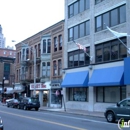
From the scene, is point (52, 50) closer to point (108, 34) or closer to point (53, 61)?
point (53, 61)

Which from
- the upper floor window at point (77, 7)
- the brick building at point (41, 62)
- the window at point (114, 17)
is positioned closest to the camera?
the window at point (114, 17)

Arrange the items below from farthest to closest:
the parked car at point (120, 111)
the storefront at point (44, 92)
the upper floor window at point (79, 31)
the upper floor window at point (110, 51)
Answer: the storefront at point (44, 92), the upper floor window at point (79, 31), the upper floor window at point (110, 51), the parked car at point (120, 111)

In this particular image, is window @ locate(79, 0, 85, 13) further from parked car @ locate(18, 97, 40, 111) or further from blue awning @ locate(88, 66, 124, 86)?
parked car @ locate(18, 97, 40, 111)

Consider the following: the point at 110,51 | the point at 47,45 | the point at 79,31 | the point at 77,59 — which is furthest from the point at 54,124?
the point at 47,45

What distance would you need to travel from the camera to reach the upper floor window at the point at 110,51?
25603 mm

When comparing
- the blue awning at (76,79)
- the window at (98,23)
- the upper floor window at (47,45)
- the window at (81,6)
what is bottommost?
the blue awning at (76,79)

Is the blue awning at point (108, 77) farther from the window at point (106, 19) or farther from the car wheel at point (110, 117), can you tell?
the car wheel at point (110, 117)

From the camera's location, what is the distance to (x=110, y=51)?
1064 inches

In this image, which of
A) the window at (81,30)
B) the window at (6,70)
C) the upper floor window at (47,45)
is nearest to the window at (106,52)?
the window at (81,30)

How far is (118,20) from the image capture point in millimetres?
26203

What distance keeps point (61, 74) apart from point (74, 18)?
7.48 meters

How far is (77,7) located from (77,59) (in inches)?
254

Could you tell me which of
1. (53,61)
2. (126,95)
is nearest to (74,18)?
(53,61)

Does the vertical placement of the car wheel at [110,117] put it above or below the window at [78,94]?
below
